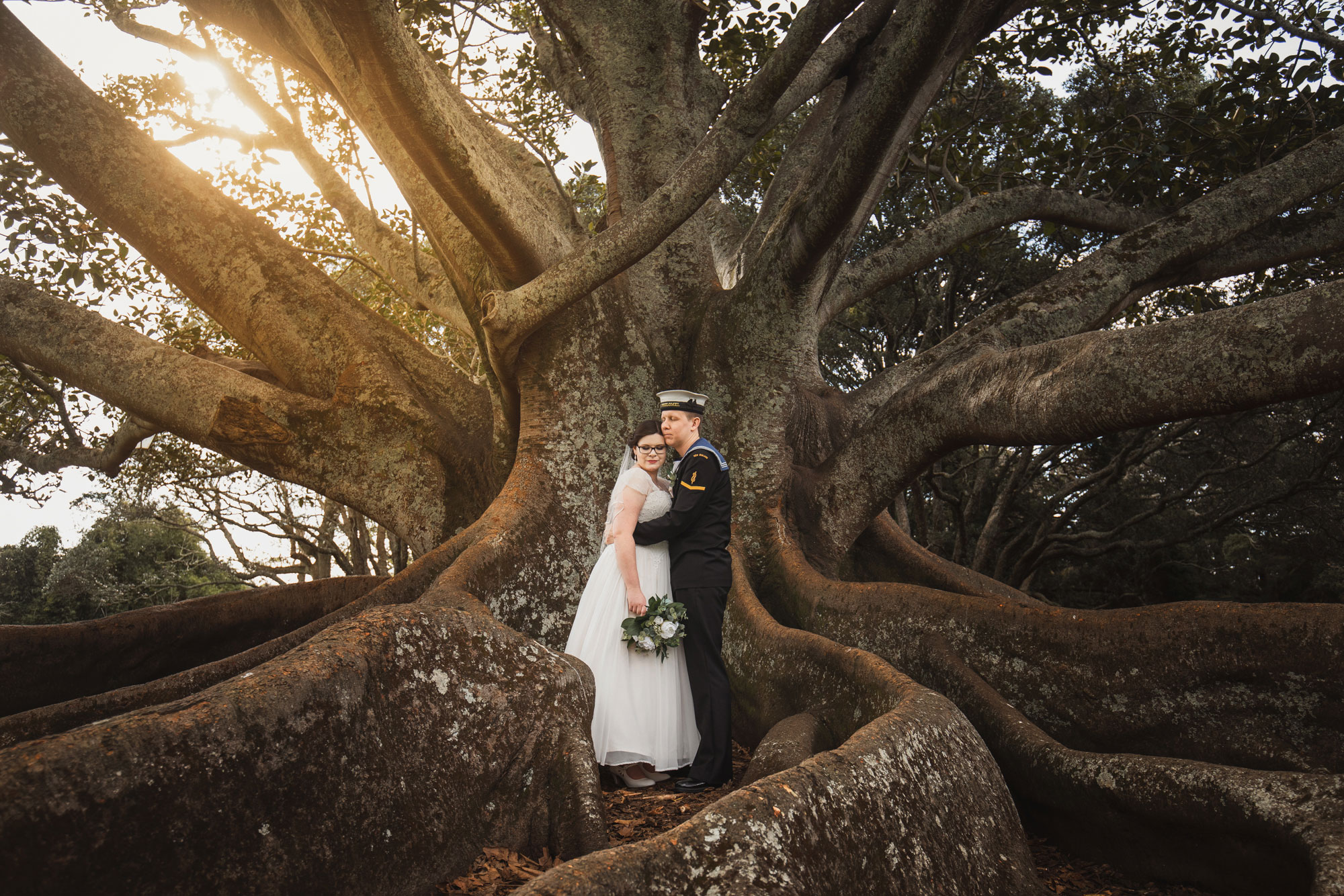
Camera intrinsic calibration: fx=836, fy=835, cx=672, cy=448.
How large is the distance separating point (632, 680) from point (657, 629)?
11.0 inches

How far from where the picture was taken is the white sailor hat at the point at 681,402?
179 inches

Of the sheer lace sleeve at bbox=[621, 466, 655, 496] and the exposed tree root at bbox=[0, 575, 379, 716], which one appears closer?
the sheer lace sleeve at bbox=[621, 466, 655, 496]

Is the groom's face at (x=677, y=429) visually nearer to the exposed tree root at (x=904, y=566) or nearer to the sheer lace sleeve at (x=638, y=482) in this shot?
the sheer lace sleeve at (x=638, y=482)

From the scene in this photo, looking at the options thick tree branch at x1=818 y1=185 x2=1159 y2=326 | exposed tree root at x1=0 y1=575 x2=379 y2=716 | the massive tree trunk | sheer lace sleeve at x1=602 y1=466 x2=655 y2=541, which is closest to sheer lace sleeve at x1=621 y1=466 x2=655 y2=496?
sheer lace sleeve at x1=602 y1=466 x2=655 y2=541

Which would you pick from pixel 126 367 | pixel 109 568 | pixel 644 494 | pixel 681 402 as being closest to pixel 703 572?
pixel 644 494

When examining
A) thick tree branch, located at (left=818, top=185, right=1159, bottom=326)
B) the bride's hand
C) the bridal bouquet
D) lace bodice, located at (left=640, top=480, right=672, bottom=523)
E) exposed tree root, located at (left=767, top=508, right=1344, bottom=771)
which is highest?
thick tree branch, located at (left=818, top=185, right=1159, bottom=326)

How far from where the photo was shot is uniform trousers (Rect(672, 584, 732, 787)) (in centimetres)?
391

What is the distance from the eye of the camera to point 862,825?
7.54 ft

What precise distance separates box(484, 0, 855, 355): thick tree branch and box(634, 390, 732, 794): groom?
907 mm

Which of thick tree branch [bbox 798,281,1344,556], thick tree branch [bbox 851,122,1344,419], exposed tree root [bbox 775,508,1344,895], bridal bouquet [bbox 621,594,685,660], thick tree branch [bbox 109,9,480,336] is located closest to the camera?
exposed tree root [bbox 775,508,1344,895]

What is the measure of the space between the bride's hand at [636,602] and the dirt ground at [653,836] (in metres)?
0.82

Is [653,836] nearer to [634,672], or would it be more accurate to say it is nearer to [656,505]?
[634,672]

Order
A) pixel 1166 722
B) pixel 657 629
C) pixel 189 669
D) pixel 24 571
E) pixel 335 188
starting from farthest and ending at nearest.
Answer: pixel 24 571, pixel 335 188, pixel 189 669, pixel 657 629, pixel 1166 722

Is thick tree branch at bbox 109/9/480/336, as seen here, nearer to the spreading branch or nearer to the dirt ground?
the dirt ground
